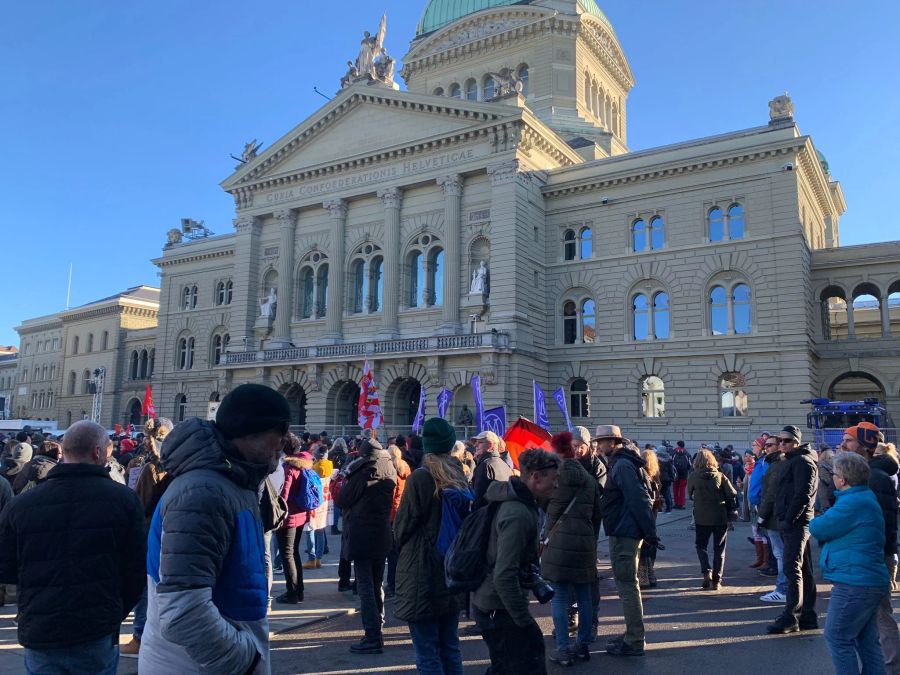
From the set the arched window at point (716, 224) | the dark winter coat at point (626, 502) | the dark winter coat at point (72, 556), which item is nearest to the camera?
the dark winter coat at point (72, 556)

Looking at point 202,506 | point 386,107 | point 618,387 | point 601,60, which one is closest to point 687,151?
point 618,387

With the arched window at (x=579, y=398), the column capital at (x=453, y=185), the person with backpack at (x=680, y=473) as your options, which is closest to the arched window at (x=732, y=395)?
the arched window at (x=579, y=398)

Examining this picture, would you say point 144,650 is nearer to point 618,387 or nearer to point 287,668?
point 287,668

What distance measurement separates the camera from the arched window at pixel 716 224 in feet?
104

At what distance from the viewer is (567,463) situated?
696 centimetres

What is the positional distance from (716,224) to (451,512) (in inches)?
1163

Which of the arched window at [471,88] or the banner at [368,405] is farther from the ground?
the arched window at [471,88]

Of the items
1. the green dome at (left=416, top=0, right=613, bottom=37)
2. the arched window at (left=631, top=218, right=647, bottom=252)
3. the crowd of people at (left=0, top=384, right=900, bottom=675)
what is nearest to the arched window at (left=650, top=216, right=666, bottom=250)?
the arched window at (left=631, top=218, right=647, bottom=252)

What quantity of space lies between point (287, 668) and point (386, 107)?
33.8 metres

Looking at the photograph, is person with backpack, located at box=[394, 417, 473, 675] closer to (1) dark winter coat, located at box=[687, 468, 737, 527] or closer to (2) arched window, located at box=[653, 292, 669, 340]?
(1) dark winter coat, located at box=[687, 468, 737, 527]

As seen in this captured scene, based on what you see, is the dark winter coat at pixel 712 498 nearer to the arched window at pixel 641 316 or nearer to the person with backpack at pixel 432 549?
the person with backpack at pixel 432 549

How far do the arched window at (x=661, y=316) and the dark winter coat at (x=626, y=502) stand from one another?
85.4 ft

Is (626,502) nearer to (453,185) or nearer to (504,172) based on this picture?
(504,172)

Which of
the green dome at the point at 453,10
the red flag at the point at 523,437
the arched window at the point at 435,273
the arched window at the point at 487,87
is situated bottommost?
the red flag at the point at 523,437
